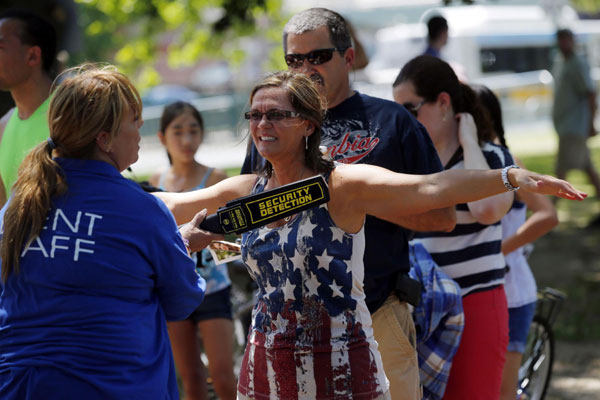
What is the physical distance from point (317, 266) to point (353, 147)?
87 cm

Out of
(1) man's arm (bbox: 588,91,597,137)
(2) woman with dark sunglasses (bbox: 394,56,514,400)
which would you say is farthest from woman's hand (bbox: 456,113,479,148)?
(1) man's arm (bbox: 588,91,597,137)

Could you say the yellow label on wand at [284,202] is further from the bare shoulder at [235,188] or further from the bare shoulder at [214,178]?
the bare shoulder at [214,178]

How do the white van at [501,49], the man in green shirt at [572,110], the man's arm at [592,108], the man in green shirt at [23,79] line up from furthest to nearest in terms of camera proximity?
the white van at [501,49], the man's arm at [592,108], the man in green shirt at [572,110], the man in green shirt at [23,79]

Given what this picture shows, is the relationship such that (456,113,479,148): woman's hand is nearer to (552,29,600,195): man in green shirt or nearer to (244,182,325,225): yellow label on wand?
(244,182,325,225): yellow label on wand

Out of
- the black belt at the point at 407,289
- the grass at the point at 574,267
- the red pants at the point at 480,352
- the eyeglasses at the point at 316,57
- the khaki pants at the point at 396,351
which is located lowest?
the grass at the point at 574,267

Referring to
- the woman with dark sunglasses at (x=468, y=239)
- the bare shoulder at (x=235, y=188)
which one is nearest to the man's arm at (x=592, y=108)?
the woman with dark sunglasses at (x=468, y=239)

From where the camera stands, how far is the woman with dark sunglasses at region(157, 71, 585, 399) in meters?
2.86

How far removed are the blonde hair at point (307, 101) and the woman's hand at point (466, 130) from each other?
1.21 meters

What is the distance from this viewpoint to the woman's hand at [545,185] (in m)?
2.58

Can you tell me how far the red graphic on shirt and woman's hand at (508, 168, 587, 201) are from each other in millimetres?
952

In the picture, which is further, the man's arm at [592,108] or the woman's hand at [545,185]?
the man's arm at [592,108]

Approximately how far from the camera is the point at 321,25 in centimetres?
382

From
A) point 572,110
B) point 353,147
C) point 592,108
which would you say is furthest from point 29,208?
point 592,108

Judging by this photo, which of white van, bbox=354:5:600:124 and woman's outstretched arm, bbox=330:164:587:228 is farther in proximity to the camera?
white van, bbox=354:5:600:124
